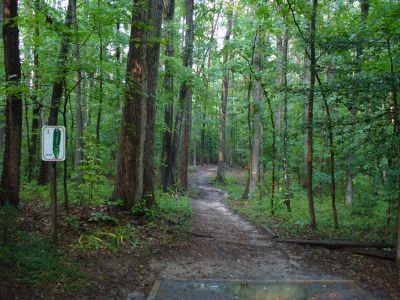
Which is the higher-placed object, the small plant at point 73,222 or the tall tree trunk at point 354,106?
the tall tree trunk at point 354,106

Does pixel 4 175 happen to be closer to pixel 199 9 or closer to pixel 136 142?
pixel 136 142

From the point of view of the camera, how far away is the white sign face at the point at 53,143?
5188mm

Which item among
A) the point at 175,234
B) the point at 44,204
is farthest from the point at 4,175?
the point at 175,234

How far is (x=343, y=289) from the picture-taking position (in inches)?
196

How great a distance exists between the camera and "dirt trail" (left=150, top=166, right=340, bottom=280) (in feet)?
17.9

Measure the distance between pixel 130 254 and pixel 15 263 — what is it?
1.99 m

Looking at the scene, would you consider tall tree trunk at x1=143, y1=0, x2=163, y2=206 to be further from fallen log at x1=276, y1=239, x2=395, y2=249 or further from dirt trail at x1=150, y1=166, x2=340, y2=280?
fallen log at x1=276, y1=239, x2=395, y2=249

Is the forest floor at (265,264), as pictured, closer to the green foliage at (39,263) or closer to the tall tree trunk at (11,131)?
the green foliage at (39,263)

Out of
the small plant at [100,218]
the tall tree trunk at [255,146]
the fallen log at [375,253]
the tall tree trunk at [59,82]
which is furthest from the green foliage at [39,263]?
the tall tree trunk at [255,146]

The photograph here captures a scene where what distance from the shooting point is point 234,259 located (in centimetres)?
627

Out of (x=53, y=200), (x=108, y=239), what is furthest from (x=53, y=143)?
(x=108, y=239)

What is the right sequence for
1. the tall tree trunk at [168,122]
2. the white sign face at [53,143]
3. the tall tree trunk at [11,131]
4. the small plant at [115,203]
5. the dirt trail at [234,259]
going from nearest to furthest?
the white sign face at [53,143] < the dirt trail at [234,259] < the tall tree trunk at [11,131] < the small plant at [115,203] < the tall tree trunk at [168,122]

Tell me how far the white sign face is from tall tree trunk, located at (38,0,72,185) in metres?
0.93

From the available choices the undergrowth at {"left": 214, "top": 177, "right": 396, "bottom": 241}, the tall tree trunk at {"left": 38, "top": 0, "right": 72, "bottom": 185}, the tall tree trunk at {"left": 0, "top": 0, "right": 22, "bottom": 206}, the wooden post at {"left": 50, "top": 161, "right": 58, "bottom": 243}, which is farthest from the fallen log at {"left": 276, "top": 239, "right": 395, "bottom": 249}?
the tall tree trunk at {"left": 0, "top": 0, "right": 22, "bottom": 206}
